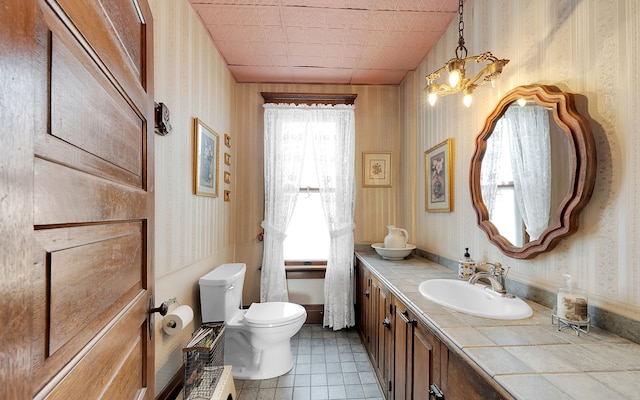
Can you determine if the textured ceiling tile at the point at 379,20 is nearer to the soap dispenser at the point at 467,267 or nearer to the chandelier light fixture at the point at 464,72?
the chandelier light fixture at the point at 464,72

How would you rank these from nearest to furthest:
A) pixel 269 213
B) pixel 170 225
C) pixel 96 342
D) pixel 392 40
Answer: pixel 96 342 < pixel 170 225 < pixel 392 40 < pixel 269 213

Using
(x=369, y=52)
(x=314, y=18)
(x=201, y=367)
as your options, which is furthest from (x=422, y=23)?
(x=201, y=367)

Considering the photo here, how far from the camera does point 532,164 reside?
1309mm

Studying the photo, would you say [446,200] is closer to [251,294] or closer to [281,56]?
[281,56]

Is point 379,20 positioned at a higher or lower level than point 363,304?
higher

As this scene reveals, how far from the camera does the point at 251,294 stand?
302cm

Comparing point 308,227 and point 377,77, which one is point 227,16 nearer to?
point 377,77

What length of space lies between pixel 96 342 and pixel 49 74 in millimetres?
533

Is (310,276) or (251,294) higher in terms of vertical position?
(310,276)

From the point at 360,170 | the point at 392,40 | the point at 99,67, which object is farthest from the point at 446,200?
the point at 99,67

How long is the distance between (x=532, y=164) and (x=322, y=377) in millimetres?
1968

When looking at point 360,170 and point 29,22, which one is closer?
point 29,22

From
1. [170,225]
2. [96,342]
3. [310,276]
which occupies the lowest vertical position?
[310,276]

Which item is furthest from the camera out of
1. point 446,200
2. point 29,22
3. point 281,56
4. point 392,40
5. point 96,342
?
point 281,56
